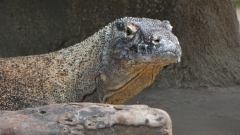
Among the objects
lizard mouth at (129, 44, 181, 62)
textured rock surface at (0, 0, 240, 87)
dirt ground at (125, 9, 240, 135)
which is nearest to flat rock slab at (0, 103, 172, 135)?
lizard mouth at (129, 44, 181, 62)

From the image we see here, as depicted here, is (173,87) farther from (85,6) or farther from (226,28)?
(85,6)

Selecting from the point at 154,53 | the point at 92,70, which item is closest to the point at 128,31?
the point at 154,53

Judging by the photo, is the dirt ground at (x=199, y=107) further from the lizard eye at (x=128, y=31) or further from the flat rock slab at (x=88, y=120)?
the flat rock slab at (x=88, y=120)

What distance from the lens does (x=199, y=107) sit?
6.58 meters

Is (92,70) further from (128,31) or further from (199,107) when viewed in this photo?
(199,107)

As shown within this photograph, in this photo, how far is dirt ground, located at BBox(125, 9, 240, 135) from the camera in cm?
568

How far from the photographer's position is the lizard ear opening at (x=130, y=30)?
3.73 metres

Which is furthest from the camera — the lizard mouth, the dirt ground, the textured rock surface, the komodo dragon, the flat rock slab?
the textured rock surface

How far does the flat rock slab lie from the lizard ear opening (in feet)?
3.50

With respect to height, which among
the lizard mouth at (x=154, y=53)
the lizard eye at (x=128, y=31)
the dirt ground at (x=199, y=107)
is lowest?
the dirt ground at (x=199, y=107)

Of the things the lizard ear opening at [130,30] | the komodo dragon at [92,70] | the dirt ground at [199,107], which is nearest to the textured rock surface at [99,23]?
the dirt ground at [199,107]

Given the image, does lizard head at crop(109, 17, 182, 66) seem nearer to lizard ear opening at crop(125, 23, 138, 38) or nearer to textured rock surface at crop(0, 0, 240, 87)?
lizard ear opening at crop(125, 23, 138, 38)

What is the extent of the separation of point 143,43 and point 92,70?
629 millimetres

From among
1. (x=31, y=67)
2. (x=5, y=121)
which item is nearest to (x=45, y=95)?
(x=31, y=67)
